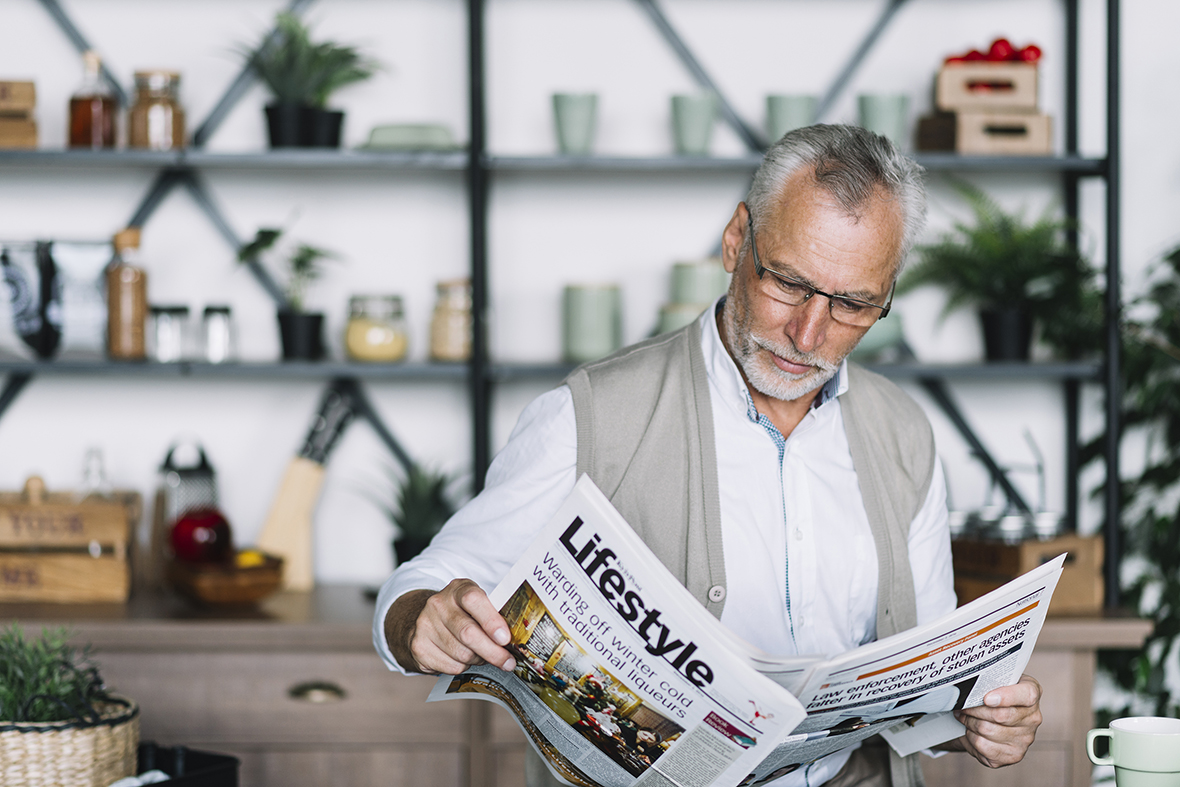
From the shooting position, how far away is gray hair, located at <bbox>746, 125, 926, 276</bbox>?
1395 mm

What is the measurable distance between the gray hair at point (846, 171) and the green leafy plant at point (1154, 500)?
1532 millimetres

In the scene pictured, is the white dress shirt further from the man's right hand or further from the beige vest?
the man's right hand

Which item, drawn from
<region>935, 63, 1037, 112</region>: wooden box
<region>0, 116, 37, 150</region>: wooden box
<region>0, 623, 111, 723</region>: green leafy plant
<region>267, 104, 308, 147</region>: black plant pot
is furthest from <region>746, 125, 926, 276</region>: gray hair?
<region>0, 116, 37, 150</region>: wooden box

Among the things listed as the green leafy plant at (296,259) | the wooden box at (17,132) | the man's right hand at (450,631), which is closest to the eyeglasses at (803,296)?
the man's right hand at (450,631)

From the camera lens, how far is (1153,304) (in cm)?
291

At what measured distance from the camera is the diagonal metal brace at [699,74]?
9.44 feet

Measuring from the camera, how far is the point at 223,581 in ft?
8.21

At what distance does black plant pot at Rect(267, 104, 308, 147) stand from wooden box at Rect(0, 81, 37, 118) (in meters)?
0.58

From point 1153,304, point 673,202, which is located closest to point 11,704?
point 673,202

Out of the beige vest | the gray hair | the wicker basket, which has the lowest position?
the wicker basket

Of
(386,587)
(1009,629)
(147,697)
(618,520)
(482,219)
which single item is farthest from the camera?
(482,219)

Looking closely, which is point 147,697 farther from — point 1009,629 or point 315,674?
point 1009,629

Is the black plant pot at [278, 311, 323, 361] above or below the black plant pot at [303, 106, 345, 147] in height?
below

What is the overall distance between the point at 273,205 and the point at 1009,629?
229 centimetres
